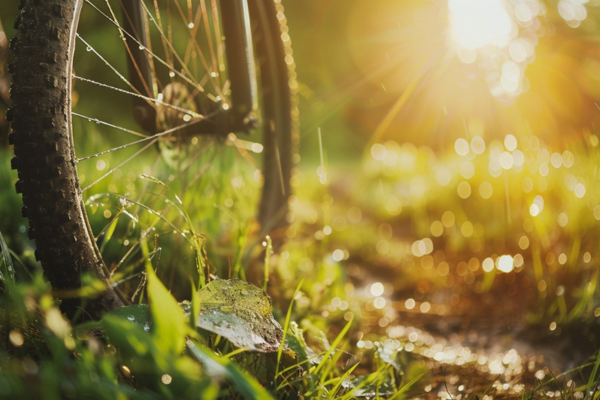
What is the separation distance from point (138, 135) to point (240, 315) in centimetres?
128

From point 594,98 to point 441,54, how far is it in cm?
155

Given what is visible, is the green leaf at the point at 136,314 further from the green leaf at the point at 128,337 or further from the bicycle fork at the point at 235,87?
the bicycle fork at the point at 235,87

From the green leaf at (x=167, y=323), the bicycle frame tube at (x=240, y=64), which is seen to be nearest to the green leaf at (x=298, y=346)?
the green leaf at (x=167, y=323)

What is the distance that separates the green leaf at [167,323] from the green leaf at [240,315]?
122mm

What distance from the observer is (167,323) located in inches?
31.0

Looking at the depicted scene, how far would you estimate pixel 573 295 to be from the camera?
5.94 ft

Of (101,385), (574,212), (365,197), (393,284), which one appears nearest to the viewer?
(101,385)

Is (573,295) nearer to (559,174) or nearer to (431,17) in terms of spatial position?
(559,174)

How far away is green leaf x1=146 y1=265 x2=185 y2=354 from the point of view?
0.79 m

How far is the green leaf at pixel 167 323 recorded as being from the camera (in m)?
0.79

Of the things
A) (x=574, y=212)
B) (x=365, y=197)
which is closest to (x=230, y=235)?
(x=574, y=212)

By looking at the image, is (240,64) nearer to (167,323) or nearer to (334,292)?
(334,292)

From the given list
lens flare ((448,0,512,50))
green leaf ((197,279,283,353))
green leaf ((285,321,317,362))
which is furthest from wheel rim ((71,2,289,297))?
lens flare ((448,0,512,50))

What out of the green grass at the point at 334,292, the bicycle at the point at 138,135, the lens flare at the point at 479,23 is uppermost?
the lens flare at the point at 479,23
